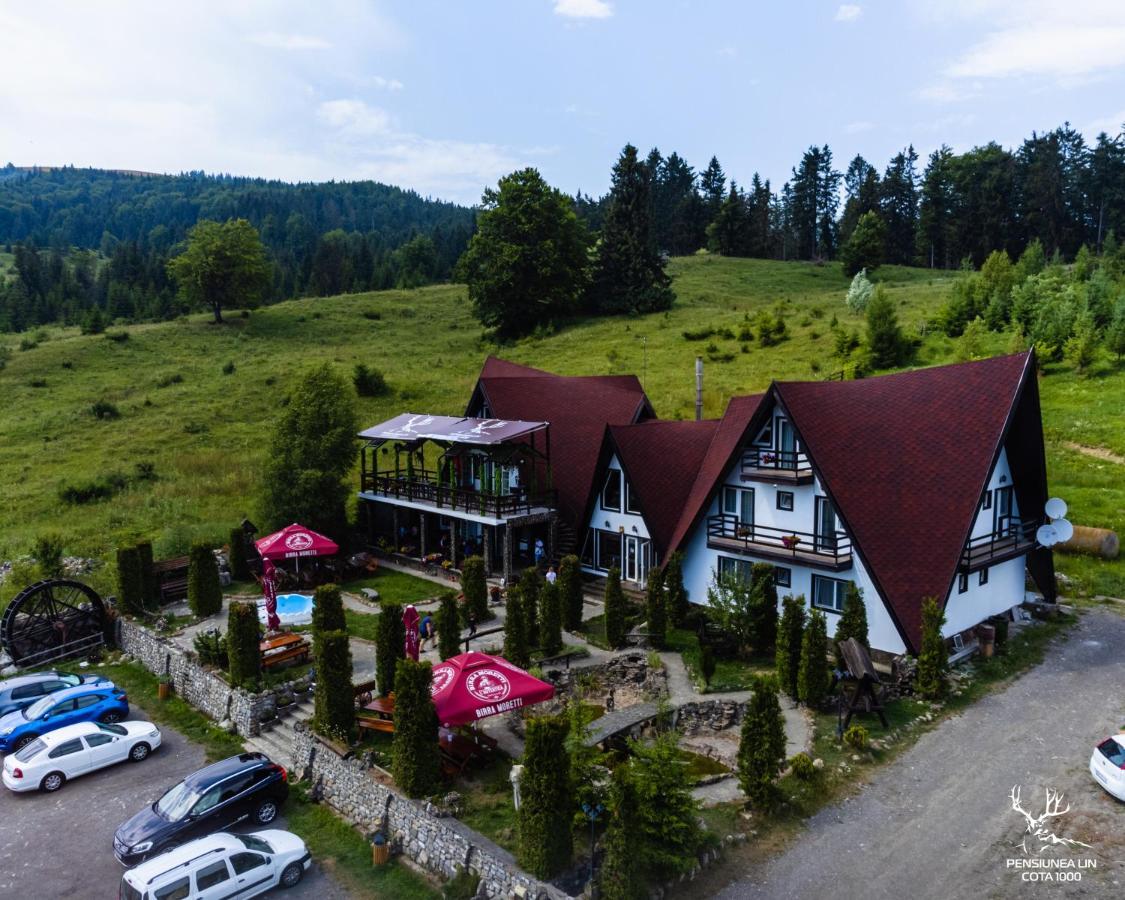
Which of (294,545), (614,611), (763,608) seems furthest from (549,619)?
(294,545)

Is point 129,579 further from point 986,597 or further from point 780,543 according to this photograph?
point 986,597

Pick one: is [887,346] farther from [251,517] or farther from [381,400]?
[251,517]

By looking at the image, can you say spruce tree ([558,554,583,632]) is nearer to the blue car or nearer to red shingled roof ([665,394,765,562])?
red shingled roof ([665,394,765,562])

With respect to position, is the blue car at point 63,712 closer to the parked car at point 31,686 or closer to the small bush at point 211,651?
the parked car at point 31,686

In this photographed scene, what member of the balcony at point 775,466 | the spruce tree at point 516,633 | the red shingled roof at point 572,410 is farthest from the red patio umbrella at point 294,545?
the balcony at point 775,466

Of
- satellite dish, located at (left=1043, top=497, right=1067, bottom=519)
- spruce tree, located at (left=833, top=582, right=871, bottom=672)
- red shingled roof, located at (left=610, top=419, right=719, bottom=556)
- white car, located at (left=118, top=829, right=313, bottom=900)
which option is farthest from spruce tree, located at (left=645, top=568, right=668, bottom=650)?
satellite dish, located at (left=1043, top=497, right=1067, bottom=519)

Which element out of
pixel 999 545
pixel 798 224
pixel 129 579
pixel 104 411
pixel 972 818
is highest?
pixel 798 224
